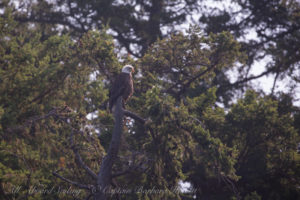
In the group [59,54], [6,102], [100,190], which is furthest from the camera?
[59,54]

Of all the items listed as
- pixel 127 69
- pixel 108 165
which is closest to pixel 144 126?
pixel 108 165

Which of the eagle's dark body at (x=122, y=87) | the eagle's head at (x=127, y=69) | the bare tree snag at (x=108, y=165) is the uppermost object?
the eagle's head at (x=127, y=69)

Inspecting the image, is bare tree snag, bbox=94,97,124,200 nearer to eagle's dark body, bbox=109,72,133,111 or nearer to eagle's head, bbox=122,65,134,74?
eagle's dark body, bbox=109,72,133,111

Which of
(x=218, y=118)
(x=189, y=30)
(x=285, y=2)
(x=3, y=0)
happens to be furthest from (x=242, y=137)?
(x=3, y=0)

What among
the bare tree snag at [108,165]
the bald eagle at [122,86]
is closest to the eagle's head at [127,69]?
the bald eagle at [122,86]

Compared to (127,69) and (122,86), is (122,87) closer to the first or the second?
(122,86)

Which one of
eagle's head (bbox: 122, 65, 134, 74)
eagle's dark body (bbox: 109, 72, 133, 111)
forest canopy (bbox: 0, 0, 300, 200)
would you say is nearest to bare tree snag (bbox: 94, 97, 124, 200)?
forest canopy (bbox: 0, 0, 300, 200)

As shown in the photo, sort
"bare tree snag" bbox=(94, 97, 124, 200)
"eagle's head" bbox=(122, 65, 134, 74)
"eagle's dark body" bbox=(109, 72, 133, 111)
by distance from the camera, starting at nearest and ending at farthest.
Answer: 1. "bare tree snag" bbox=(94, 97, 124, 200)
2. "eagle's dark body" bbox=(109, 72, 133, 111)
3. "eagle's head" bbox=(122, 65, 134, 74)

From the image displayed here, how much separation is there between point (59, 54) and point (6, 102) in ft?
6.17

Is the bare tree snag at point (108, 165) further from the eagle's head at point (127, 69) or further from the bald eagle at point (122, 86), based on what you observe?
the eagle's head at point (127, 69)

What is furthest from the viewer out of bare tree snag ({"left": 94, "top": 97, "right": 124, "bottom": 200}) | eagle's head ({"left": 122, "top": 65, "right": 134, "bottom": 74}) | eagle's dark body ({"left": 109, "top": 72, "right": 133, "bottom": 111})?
eagle's head ({"left": 122, "top": 65, "right": 134, "bottom": 74})

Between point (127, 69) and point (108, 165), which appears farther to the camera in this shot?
point (127, 69)

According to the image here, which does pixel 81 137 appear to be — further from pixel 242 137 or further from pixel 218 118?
pixel 242 137

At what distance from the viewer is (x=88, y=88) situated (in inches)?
356
